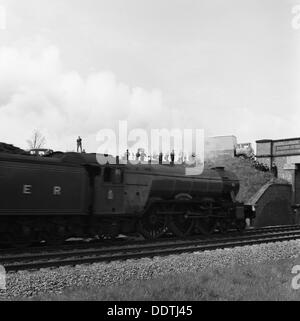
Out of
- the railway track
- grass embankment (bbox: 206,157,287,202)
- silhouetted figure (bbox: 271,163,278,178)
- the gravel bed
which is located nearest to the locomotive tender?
the railway track

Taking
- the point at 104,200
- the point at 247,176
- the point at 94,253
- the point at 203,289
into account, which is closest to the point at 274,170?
the point at 247,176

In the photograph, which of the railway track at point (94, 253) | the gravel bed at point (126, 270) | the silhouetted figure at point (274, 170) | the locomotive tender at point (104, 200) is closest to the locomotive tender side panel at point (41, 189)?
the locomotive tender at point (104, 200)

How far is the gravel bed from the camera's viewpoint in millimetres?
7266

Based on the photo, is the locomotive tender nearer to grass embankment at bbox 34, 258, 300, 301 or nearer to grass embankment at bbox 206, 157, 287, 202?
grass embankment at bbox 34, 258, 300, 301

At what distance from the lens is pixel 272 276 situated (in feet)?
27.6

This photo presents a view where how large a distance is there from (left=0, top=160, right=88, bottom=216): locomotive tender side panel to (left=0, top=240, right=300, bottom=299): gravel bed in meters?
2.68

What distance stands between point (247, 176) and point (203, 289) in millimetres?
21320

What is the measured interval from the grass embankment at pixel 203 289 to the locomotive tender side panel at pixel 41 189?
14.5ft

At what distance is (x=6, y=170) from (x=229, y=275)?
5677mm

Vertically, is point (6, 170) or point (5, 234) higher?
point (6, 170)

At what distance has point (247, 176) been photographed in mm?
27672
